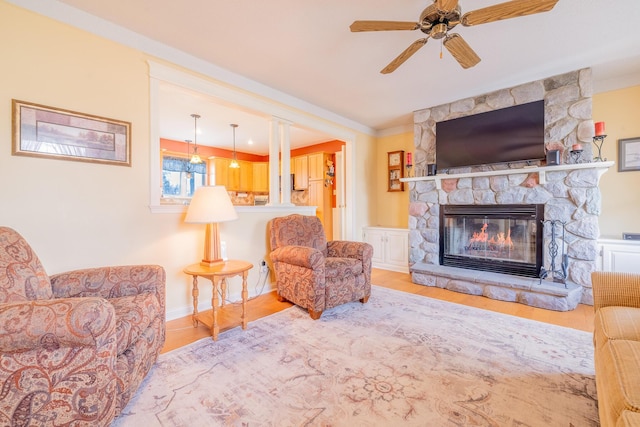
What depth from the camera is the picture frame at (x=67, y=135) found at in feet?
6.05

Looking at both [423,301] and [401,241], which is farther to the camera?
[401,241]

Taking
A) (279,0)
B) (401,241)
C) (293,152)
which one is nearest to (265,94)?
(279,0)

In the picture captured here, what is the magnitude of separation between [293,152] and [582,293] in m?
5.70

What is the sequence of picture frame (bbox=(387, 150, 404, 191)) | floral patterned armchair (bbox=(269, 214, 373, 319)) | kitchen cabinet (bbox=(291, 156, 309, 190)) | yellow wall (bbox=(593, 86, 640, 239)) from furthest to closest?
kitchen cabinet (bbox=(291, 156, 309, 190)), picture frame (bbox=(387, 150, 404, 191)), yellow wall (bbox=(593, 86, 640, 239)), floral patterned armchair (bbox=(269, 214, 373, 319))

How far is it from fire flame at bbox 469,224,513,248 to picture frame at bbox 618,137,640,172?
1.33 m

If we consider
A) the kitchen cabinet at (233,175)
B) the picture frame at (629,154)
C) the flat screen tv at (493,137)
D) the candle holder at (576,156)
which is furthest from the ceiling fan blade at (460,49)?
the kitchen cabinet at (233,175)

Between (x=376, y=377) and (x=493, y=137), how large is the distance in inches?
129

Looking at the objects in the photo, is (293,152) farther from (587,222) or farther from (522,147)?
(587,222)

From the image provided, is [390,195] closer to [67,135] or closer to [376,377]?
[376,377]

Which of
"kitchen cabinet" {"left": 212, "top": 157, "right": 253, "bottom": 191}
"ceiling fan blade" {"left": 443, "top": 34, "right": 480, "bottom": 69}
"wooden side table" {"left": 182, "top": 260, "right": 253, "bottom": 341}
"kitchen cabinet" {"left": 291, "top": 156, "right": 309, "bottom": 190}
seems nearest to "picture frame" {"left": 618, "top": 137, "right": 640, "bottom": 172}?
"ceiling fan blade" {"left": 443, "top": 34, "right": 480, "bottom": 69}

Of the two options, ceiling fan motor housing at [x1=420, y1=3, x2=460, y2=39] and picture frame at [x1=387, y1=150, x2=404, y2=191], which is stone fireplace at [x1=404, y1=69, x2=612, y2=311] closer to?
picture frame at [x1=387, y1=150, x2=404, y2=191]

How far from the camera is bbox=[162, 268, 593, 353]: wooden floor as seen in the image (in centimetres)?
224

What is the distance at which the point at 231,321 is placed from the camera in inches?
90.3

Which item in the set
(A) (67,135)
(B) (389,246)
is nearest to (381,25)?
(A) (67,135)
